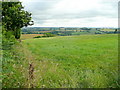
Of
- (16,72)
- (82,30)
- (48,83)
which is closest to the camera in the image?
(48,83)

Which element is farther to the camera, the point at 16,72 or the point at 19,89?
the point at 16,72

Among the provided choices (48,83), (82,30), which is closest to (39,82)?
(48,83)

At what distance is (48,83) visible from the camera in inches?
192

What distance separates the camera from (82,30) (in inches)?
2212

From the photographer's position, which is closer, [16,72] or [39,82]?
[39,82]

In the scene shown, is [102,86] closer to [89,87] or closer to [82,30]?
[89,87]

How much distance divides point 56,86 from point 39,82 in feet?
2.03

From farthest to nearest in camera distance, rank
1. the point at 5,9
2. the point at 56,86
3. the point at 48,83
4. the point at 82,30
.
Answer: the point at 82,30 < the point at 5,9 < the point at 48,83 < the point at 56,86

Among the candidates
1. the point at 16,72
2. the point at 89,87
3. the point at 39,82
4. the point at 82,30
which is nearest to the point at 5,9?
the point at 16,72

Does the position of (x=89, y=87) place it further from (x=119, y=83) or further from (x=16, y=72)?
(x=16, y=72)

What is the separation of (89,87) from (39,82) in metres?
1.69

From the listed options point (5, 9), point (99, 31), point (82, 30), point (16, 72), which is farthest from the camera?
point (82, 30)

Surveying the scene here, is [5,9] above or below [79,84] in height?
above

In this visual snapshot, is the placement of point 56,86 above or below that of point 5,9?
below
